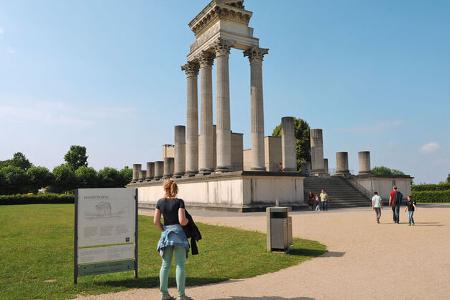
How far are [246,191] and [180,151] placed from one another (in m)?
16.4

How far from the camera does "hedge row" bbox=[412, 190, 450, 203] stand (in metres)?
50.8

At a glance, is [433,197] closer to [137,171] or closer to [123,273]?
[137,171]

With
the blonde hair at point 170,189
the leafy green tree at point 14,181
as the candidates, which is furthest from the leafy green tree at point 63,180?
the blonde hair at point 170,189

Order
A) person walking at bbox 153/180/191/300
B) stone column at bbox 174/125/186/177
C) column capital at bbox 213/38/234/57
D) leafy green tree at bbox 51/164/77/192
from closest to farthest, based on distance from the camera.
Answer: person walking at bbox 153/180/191/300, column capital at bbox 213/38/234/57, stone column at bbox 174/125/186/177, leafy green tree at bbox 51/164/77/192

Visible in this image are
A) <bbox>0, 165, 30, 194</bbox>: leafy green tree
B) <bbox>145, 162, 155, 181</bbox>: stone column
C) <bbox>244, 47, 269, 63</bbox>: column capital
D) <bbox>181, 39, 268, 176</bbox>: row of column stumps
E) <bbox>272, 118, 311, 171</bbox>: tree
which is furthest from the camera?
<bbox>0, 165, 30, 194</bbox>: leafy green tree

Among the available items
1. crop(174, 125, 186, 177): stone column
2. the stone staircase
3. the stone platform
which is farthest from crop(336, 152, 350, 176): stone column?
crop(174, 125, 186, 177): stone column

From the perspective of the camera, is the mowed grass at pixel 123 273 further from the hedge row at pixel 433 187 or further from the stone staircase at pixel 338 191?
the hedge row at pixel 433 187

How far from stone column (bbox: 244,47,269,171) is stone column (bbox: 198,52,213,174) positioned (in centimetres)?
403

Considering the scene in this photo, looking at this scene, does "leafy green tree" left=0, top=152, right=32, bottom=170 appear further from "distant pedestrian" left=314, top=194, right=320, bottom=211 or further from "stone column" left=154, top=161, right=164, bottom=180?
"distant pedestrian" left=314, top=194, right=320, bottom=211

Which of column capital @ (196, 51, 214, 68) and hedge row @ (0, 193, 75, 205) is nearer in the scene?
column capital @ (196, 51, 214, 68)

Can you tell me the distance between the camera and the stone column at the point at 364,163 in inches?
1629

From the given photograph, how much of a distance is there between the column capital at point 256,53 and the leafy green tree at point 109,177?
6360 cm

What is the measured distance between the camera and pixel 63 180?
85625 millimetres

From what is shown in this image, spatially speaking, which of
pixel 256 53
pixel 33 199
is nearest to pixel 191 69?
pixel 256 53
